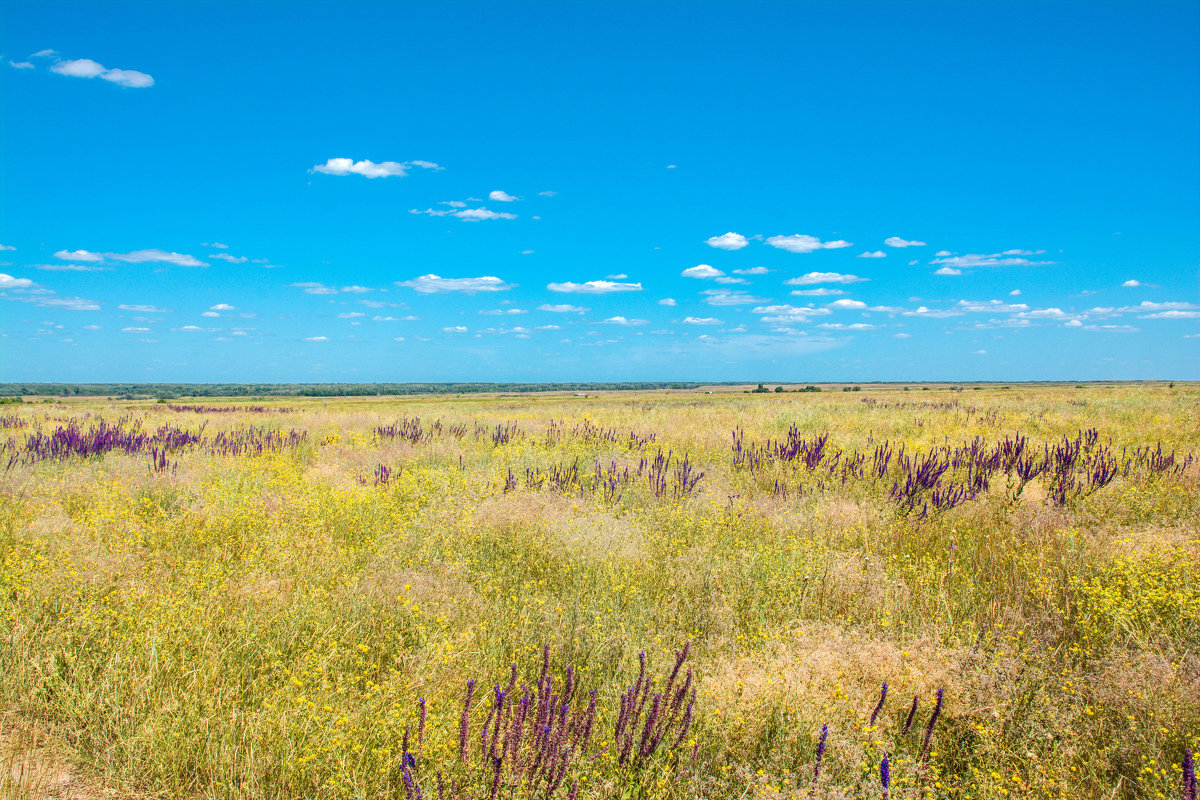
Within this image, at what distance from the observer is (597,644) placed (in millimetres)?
3643

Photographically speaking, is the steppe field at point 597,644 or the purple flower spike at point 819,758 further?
the steppe field at point 597,644

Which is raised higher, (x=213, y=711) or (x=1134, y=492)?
(x=1134, y=492)

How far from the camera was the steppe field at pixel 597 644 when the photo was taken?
256 centimetres

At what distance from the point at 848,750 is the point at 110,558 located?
555 cm

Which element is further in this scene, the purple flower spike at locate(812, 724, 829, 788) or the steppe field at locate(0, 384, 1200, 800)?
the steppe field at locate(0, 384, 1200, 800)

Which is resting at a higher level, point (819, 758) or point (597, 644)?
point (819, 758)

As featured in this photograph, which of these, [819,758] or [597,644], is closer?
[819,758]

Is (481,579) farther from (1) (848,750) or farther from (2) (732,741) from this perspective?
(1) (848,750)

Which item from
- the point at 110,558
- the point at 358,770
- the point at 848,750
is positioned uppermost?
the point at 110,558

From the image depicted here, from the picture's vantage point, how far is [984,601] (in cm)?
423

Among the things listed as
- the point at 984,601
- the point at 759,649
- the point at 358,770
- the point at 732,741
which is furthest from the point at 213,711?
the point at 984,601

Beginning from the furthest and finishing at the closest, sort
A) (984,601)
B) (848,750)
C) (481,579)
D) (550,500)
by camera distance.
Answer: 1. (550,500)
2. (481,579)
3. (984,601)
4. (848,750)

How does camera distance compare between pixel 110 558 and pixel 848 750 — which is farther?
pixel 110 558

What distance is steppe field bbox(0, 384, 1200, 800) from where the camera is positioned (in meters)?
2.56
